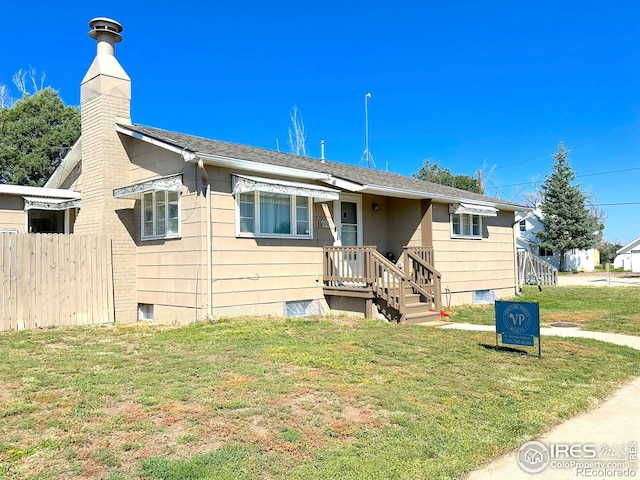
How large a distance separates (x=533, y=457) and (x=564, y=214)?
1548 inches

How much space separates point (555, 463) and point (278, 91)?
86.4 feet

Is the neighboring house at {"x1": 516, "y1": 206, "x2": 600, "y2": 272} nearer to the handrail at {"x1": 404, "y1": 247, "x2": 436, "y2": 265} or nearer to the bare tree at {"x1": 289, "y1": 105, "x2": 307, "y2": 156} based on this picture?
the bare tree at {"x1": 289, "y1": 105, "x2": 307, "y2": 156}

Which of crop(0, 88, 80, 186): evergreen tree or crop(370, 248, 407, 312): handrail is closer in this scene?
crop(370, 248, 407, 312): handrail

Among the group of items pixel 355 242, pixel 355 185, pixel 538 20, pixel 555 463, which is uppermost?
pixel 538 20

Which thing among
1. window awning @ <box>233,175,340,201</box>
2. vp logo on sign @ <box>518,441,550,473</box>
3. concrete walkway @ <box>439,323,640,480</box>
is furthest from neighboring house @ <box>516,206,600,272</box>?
vp logo on sign @ <box>518,441,550,473</box>

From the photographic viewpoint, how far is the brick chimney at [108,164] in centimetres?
1106

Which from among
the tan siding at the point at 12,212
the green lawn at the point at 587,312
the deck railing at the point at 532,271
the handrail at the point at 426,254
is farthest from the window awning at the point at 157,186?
the deck railing at the point at 532,271

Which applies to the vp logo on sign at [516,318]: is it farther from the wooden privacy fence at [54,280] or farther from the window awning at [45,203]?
the window awning at [45,203]

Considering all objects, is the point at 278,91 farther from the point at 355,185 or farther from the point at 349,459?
the point at 349,459

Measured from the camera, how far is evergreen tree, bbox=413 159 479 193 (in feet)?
153

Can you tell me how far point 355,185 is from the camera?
37.1ft

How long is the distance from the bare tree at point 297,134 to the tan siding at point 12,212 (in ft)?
55.9

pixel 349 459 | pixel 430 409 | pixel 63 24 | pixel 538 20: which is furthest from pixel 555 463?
pixel 63 24

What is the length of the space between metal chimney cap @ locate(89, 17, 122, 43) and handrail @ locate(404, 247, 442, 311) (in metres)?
8.92
